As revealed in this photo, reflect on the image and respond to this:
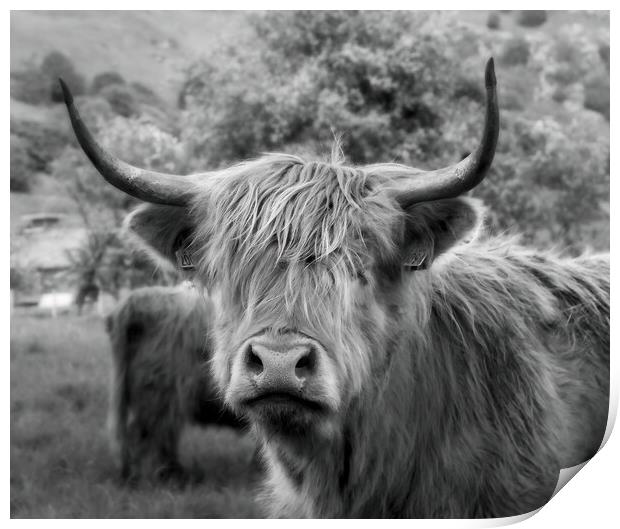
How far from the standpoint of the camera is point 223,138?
3242 mm

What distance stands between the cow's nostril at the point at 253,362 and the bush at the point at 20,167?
1.60 meters

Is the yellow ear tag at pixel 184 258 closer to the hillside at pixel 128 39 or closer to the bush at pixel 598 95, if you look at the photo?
the hillside at pixel 128 39

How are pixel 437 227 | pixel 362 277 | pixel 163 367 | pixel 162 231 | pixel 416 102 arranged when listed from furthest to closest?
pixel 163 367
pixel 416 102
pixel 162 231
pixel 437 227
pixel 362 277

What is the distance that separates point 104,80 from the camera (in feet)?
10.7

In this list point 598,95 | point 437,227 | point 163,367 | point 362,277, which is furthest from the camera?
A: point 163,367

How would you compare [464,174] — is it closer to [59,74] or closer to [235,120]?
[235,120]

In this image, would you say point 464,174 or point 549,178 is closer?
point 464,174

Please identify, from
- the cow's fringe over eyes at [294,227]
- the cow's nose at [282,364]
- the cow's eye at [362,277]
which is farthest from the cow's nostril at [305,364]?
the cow's eye at [362,277]

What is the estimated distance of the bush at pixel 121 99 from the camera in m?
3.25

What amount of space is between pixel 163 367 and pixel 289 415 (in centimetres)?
223

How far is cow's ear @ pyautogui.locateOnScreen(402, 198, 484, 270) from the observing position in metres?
2.04

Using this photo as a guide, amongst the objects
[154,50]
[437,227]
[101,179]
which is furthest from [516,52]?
[101,179]
